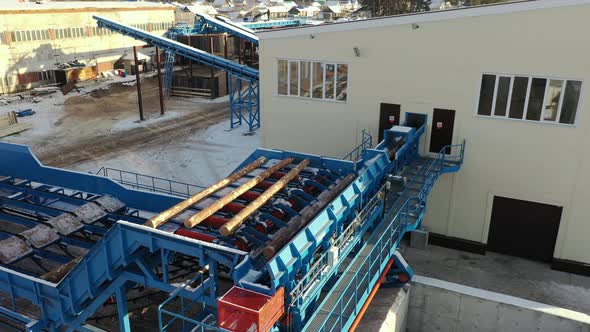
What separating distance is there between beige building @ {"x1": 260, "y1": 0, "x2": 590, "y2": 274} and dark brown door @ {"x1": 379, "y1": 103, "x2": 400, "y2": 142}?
0.03 m

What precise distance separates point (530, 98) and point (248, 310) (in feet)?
31.9

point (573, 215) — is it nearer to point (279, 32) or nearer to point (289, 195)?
point (289, 195)

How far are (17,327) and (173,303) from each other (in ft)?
11.8

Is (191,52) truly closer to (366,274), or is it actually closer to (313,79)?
(313,79)

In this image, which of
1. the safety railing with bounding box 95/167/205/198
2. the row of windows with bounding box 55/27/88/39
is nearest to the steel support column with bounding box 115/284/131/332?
the safety railing with bounding box 95/167/205/198

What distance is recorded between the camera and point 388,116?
14.0 meters

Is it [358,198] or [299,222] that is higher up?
[358,198]

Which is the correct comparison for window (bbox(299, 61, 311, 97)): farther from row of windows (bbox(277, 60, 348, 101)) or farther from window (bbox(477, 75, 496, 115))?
window (bbox(477, 75, 496, 115))

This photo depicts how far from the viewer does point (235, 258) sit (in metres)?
7.19

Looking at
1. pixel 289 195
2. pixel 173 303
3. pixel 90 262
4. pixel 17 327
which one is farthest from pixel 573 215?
pixel 17 327

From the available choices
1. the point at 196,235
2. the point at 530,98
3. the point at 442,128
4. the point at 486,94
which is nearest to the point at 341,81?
the point at 442,128

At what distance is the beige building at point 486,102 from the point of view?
11.6m

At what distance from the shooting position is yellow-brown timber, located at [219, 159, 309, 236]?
7.96m

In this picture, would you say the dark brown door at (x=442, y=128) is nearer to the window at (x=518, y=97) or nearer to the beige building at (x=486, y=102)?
the beige building at (x=486, y=102)
